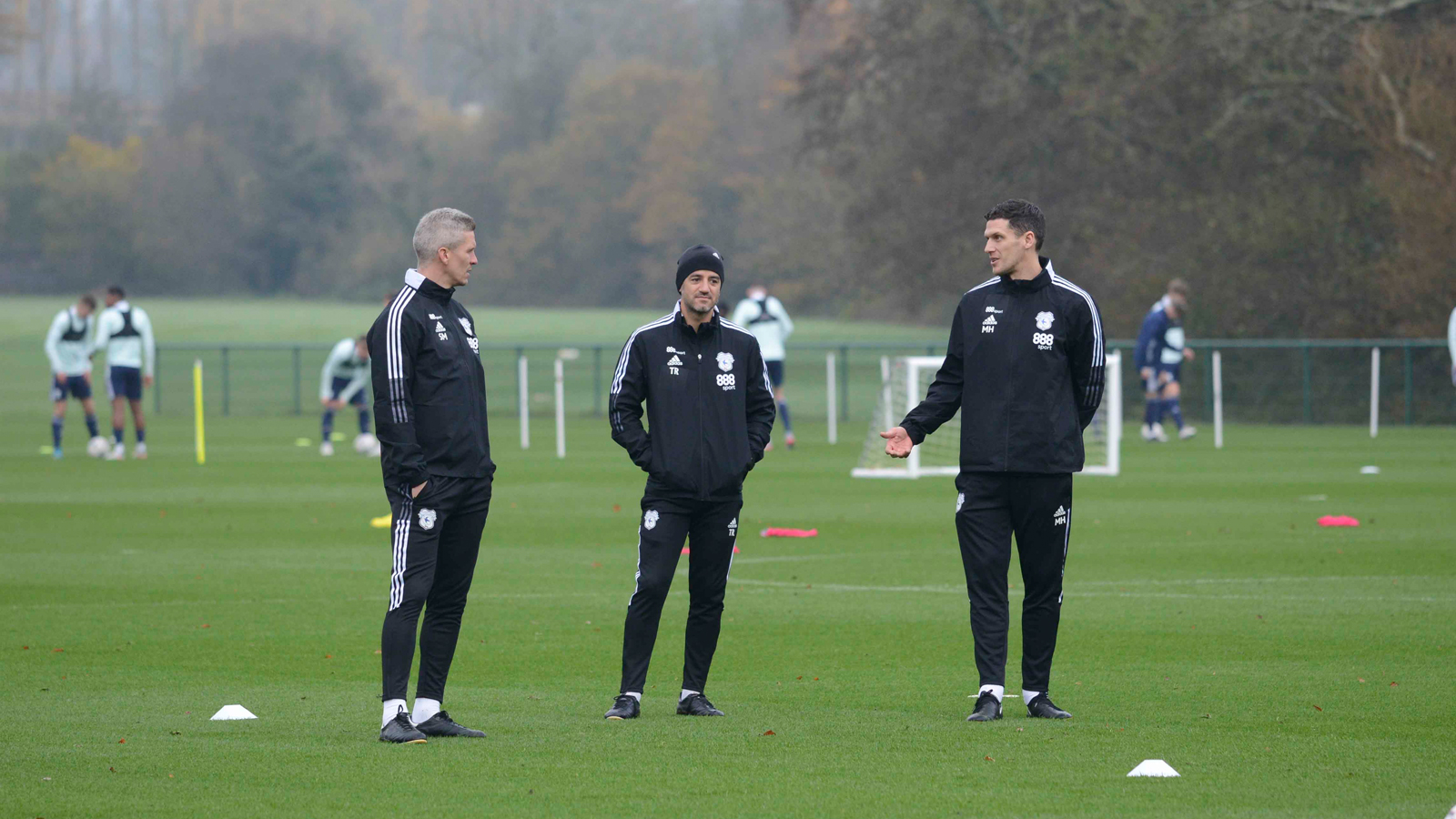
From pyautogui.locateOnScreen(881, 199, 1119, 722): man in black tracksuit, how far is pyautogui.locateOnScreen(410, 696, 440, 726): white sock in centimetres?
211

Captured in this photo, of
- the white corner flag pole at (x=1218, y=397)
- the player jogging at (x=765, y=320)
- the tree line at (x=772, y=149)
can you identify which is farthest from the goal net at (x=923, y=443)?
the tree line at (x=772, y=149)

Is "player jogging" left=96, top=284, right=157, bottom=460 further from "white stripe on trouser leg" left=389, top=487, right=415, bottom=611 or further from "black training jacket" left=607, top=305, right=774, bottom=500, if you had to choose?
"white stripe on trouser leg" left=389, top=487, right=415, bottom=611

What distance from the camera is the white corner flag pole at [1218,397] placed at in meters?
30.3

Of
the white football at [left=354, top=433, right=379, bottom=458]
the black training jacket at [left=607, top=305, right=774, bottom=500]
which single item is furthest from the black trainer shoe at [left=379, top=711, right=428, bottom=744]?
the white football at [left=354, top=433, right=379, bottom=458]

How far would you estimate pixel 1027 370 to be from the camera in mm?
8281

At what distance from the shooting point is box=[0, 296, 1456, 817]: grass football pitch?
6797 millimetres

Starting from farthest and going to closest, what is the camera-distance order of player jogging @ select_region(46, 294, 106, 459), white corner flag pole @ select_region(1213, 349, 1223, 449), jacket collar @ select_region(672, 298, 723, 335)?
white corner flag pole @ select_region(1213, 349, 1223, 449) → player jogging @ select_region(46, 294, 106, 459) → jacket collar @ select_region(672, 298, 723, 335)

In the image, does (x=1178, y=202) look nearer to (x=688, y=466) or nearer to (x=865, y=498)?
(x=865, y=498)

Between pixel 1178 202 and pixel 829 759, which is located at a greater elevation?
pixel 1178 202

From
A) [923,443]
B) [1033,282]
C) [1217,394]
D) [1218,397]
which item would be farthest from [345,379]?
[1033,282]

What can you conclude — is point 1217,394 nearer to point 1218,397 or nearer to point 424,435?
point 1218,397

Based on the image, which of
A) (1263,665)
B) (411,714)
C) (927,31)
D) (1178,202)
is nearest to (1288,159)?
(1178,202)

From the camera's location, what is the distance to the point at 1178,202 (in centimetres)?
4038

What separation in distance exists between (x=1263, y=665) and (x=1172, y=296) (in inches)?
796
